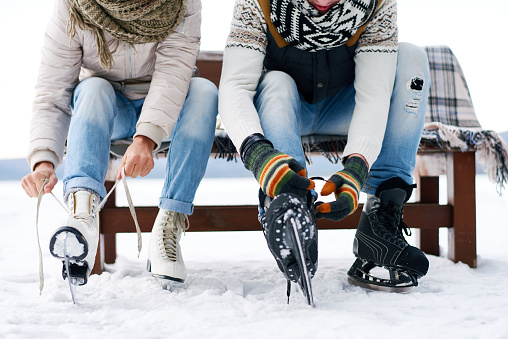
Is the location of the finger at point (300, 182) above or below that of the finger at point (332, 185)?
above

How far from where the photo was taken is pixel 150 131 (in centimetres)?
87

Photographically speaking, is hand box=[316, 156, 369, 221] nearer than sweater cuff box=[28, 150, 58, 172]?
Yes

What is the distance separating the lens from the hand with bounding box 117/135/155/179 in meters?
0.81

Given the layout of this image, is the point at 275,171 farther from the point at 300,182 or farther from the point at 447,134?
the point at 447,134

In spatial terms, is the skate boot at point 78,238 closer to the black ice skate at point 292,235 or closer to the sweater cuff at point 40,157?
the sweater cuff at point 40,157

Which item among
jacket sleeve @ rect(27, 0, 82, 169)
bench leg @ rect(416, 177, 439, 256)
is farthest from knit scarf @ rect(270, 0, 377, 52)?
bench leg @ rect(416, 177, 439, 256)

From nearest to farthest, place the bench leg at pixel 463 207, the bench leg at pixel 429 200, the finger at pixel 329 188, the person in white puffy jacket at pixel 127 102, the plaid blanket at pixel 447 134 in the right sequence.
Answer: the finger at pixel 329 188 → the person in white puffy jacket at pixel 127 102 → the plaid blanket at pixel 447 134 → the bench leg at pixel 463 207 → the bench leg at pixel 429 200

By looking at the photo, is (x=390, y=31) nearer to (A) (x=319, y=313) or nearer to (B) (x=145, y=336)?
(A) (x=319, y=313)

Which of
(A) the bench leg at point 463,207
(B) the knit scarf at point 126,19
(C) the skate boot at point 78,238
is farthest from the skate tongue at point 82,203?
(A) the bench leg at point 463,207

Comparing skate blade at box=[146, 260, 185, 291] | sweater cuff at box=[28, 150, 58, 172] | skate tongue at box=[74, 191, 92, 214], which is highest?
sweater cuff at box=[28, 150, 58, 172]

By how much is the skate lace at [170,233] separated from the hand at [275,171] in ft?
0.92

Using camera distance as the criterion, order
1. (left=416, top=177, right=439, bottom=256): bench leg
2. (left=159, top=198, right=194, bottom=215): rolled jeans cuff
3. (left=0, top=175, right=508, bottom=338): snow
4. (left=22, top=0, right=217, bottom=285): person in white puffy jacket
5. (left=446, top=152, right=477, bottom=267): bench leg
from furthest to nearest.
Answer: (left=416, top=177, right=439, bottom=256): bench leg → (left=446, top=152, right=477, bottom=267): bench leg → (left=159, top=198, right=194, bottom=215): rolled jeans cuff → (left=22, top=0, right=217, bottom=285): person in white puffy jacket → (left=0, top=175, right=508, bottom=338): snow

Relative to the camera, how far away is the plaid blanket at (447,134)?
1133 mm

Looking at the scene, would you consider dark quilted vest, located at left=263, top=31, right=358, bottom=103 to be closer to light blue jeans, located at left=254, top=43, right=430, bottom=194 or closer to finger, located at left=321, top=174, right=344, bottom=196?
light blue jeans, located at left=254, top=43, right=430, bottom=194
